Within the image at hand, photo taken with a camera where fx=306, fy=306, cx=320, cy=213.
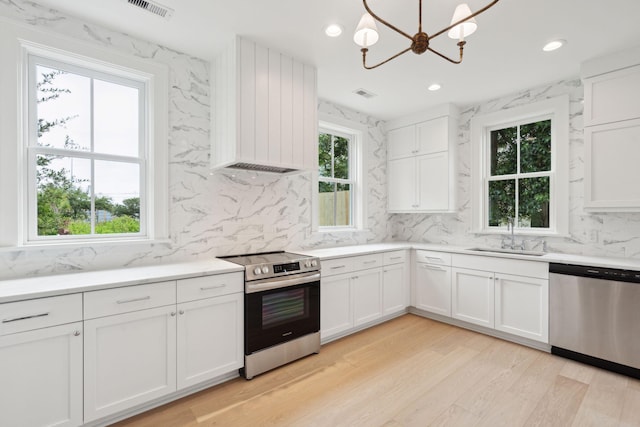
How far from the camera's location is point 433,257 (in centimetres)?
381

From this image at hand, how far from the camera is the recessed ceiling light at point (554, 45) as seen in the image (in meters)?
2.52

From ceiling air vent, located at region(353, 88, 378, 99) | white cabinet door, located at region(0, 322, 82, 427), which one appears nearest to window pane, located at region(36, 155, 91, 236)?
white cabinet door, located at region(0, 322, 82, 427)

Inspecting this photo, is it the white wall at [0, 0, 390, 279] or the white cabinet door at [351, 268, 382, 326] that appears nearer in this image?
the white wall at [0, 0, 390, 279]

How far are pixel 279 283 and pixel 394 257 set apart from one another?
175 cm

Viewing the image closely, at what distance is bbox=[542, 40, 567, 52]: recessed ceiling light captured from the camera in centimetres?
252

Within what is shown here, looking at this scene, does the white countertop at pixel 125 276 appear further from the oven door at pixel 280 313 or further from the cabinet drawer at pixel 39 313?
the oven door at pixel 280 313

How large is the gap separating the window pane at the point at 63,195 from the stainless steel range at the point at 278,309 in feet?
3.76

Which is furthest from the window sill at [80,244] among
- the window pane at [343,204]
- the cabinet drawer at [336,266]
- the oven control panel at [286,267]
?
the window pane at [343,204]

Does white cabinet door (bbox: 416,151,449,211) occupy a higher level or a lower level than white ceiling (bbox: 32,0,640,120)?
lower

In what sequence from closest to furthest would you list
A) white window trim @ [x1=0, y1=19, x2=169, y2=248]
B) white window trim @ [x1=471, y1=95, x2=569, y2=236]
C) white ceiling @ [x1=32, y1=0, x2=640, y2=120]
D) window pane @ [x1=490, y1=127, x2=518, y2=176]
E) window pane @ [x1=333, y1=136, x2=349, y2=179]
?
white window trim @ [x1=0, y1=19, x2=169, y2=248], white ceiling @ [x1=32, y1=0, x2=640, y2=120], white window trim @ [x1=471, y1=95, x2=569, y2=236], window pane @ [x1=490, y1=127, x2=518, y2=176], window pane @ [x1=333, y1=136, x2=349, y2=179]

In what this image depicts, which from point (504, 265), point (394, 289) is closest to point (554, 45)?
point (504, 265)

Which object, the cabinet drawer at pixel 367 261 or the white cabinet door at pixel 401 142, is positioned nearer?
the cabinet drawer at pixel 367 261

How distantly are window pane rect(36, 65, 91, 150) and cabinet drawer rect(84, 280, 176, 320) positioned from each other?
1.23 m

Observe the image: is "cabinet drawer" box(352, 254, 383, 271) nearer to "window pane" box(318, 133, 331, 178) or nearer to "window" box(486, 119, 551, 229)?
"window pane" box(318, 133, 331, 178)
